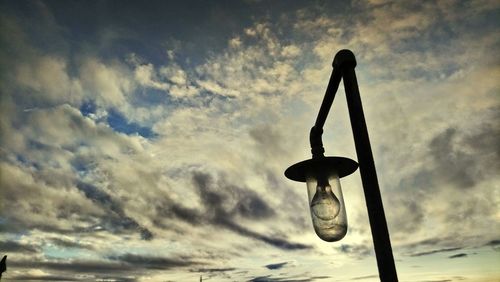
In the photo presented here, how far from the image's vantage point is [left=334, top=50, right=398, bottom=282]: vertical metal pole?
2441 mm

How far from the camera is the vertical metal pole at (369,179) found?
2.44 metres

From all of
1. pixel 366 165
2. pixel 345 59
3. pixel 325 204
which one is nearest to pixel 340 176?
pixel 325 204

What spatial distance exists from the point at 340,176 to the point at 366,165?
3.64 feet

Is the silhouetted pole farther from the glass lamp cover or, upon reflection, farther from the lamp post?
the glass lamp cover

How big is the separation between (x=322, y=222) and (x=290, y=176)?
0.66 meters

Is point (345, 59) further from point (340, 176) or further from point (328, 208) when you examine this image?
point (328, 208)

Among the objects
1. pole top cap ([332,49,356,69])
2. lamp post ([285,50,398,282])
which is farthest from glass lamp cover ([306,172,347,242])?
pole top cap ([332,49,356,69])

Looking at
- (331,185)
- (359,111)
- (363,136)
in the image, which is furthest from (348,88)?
(331,185)

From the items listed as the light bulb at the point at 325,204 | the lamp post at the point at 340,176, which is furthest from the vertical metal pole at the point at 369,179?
the light bulb at the point at 325,204

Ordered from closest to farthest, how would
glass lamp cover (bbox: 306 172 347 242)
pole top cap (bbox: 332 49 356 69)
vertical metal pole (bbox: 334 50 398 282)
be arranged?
vertical metal pole (bbox: 334 50 398 282) → pole top cap (bbox: 332 49 356 69) → glass lamp cover (bbox: 306 172 347 242)

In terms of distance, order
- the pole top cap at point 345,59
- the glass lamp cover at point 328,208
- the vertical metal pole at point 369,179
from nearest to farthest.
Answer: the vertical metal pole at point 369,179 → the pole top cap at point 345,59 → the glass lamp cover at point 328,208

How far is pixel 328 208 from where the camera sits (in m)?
3.56

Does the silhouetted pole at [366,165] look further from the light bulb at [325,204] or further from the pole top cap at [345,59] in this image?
the light bulb at [325,204]

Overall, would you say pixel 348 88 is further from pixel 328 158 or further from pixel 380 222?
pixel 380 222
